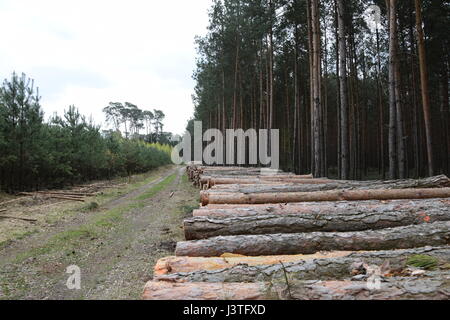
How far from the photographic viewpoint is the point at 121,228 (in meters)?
8.07

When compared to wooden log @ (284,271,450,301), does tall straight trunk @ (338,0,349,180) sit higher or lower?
higher

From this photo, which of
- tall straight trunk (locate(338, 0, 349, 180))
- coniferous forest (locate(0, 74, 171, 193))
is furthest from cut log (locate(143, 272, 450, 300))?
coniferous forest (locate(0, 74, 171, 193))

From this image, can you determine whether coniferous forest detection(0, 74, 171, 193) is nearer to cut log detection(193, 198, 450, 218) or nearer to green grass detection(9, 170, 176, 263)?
green grass detection(9, 170, 176, 263)

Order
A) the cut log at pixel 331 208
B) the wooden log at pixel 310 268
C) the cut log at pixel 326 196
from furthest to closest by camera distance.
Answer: the cut log at pixel 326 196, the cut log at pixel 331 208, the wooden log at pixel 310 268

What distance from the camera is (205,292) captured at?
2213 mm

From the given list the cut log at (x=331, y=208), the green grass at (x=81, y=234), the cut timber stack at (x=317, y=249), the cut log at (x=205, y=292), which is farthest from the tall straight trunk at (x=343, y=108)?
the cut log at (x=205, y=292)

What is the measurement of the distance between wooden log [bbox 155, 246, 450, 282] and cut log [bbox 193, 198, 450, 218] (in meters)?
1.19

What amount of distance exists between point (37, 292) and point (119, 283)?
43.3 inches

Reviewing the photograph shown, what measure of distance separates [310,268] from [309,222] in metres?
1.27

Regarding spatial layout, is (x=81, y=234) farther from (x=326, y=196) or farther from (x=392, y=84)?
(x=392, y=84)

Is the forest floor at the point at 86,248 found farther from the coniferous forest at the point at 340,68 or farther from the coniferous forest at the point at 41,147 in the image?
the coniferous forest at the point at 340,68

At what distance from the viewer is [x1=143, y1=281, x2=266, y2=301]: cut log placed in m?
2.18

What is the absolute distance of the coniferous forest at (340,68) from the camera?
37.1 ft
